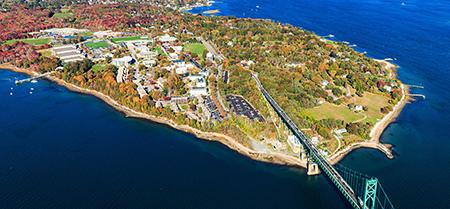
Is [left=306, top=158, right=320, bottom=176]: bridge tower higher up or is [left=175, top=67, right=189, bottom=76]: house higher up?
[left=175, top=67, right=189, bottom=76]: house

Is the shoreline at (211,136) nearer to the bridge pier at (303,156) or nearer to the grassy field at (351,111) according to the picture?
the bridge pier at (303,156)

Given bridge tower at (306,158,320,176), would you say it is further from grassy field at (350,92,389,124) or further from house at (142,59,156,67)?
house at (142,59,156,67)

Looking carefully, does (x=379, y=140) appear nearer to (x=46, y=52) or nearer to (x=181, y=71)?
(x=181, y=71)

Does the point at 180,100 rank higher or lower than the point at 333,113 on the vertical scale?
higher

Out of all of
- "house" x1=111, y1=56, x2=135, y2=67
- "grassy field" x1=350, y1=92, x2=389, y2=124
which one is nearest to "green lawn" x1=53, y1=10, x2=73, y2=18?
"house" x1=111, y1=56, x2=135, y2=67

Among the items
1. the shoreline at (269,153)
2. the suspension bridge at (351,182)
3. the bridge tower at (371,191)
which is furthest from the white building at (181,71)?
the bridge tower at (371,191)

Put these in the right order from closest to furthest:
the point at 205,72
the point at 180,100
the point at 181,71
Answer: the point at 180,100 → the point at 181,71 → the point at 205,72

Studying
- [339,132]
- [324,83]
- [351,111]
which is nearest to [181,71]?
[324,83]
